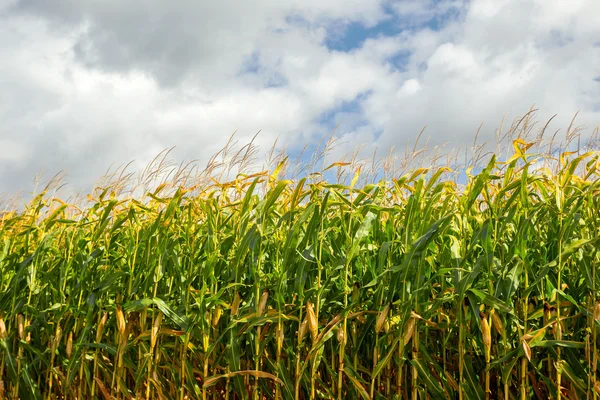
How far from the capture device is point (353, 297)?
7.32 feet

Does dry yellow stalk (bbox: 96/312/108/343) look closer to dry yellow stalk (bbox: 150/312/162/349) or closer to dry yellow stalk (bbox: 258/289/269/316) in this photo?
dry yellow stalk (bbox: 150/312/162/349)

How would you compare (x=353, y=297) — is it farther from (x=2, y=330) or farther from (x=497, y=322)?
(x=2, y=330)

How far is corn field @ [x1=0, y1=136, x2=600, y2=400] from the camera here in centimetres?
204

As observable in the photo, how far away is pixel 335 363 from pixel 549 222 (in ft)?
3.47

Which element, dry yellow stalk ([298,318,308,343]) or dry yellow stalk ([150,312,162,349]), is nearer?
dry yellow stalk ([298,318,308,343])

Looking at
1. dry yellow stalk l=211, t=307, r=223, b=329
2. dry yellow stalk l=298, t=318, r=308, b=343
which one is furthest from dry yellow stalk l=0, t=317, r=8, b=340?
dry yellow stalk l=298, t=318, r=308, b=343

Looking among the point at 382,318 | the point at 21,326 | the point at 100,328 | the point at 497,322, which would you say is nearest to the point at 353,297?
the point at 382,318

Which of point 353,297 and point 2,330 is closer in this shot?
point 353,297

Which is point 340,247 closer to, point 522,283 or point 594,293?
point 522,283

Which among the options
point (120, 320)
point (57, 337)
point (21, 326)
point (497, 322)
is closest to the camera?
point (497, 322)

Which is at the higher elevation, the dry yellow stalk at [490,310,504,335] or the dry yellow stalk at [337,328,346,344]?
the dry yellow stalk at [490,310,504,335]

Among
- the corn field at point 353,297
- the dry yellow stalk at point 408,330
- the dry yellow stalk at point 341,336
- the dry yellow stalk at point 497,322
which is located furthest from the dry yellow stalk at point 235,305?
the dry yellow stalk at point 497,322

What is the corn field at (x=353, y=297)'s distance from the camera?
2.04 meters

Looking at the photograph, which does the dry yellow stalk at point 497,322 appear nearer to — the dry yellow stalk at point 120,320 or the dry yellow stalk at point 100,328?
the dry yellow stalk at point 120,320
